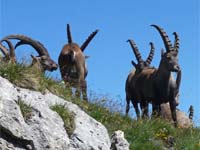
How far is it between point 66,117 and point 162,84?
7.54 m

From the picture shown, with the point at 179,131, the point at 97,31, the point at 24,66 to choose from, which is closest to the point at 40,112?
the point at 24,66

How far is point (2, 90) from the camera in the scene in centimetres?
713

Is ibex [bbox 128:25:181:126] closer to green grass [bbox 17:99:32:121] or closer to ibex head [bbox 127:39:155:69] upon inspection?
ibex head [bbox 127:39:155:69]

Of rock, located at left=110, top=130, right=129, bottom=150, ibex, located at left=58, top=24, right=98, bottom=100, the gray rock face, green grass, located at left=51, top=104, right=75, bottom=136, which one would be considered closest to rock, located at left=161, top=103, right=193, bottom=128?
ibex, located at left=58, top=24, right=98, bottom=100

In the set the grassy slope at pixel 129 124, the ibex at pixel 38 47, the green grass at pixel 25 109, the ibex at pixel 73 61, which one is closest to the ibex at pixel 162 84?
the ibex at pixel 73 61

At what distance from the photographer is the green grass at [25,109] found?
23.5ft

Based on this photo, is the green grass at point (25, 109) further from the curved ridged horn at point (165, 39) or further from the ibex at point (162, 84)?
the curved ridged horn at point (165, 39)

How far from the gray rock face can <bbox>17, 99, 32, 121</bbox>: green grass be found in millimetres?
40

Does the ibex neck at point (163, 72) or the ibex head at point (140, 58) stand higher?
the ibex head at point (140, 58)

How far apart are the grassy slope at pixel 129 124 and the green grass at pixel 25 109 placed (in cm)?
75

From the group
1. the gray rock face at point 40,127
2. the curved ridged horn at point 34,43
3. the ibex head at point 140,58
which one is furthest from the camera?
the ibex head at point 140,58

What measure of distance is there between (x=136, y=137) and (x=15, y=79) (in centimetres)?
289

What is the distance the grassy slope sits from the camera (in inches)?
324

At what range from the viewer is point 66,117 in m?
7.96
